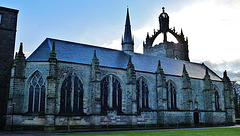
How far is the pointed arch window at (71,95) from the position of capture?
28.2 meters

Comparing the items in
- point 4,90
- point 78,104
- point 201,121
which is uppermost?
point 4,90

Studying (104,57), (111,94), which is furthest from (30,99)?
(104,57)

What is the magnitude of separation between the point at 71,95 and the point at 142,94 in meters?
11.6

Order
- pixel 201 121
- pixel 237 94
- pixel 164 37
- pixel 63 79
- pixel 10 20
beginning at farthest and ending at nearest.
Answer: pixel 237 94 < pixel 164 37 < pixel 201 121 < pixel 10 20 < pixel 63 79

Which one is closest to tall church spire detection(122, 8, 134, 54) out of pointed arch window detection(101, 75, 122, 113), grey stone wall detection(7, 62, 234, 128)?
grey stone wall detection(7, 62, 234, 128)

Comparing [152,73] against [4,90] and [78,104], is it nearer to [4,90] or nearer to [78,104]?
[78,104]

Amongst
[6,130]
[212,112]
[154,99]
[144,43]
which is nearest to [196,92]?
[212,112]

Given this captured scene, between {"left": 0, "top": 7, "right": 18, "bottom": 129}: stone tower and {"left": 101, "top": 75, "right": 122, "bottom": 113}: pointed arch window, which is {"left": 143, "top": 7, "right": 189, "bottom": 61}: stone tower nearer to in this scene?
{"left": 101, "top": 75, "right": 122, "bottom": 113}: pointed arch window

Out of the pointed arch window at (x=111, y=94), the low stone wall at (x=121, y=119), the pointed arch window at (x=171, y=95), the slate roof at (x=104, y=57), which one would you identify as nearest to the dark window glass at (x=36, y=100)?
the low stone wall at (x=121, y=119)

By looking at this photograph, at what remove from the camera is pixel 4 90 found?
97.0 ft

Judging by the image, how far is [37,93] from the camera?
90.4 feet

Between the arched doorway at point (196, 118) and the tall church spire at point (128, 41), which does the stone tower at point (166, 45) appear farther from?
the arched doorway at point (196, 118)

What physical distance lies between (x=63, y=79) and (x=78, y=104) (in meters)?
3.76

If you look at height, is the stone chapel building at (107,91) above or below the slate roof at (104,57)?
below
